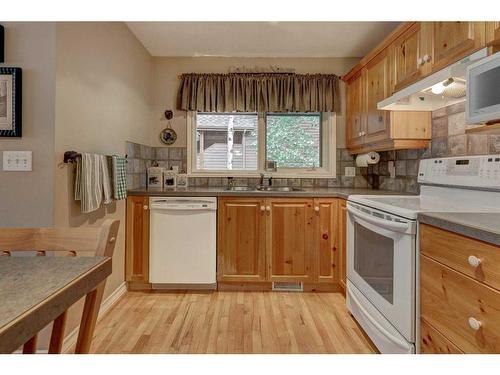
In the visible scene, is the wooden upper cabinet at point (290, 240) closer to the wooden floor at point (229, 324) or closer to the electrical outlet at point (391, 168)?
the wooden floor at point (229, 324)

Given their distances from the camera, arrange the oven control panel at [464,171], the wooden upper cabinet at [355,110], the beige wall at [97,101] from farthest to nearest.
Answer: the wooden upper cabinet at [355,110], the beige wall at [97,101], the oven control panel at [464,171]

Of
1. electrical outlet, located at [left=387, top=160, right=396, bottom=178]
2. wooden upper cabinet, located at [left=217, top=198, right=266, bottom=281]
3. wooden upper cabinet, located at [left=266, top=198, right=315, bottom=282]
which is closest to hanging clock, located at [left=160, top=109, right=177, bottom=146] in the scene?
wooden upper cabinet, located at [left=217, top=198, right=266, bottom=281]

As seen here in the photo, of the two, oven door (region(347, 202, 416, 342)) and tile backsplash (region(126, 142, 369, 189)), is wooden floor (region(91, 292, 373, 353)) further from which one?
tile backsplash (region(126, 142, 369, 189))

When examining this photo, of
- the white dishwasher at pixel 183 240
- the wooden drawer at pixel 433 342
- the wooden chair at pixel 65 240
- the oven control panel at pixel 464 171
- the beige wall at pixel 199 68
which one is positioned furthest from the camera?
the beige wall at pixel 199 68

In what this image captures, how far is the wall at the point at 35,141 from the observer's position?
1874mm

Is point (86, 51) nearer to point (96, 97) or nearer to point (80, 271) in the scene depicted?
point (96, 97)

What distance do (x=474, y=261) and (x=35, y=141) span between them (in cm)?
216

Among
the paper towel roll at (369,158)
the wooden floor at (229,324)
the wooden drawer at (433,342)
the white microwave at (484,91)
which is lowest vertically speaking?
the wooden floor at (229,324)

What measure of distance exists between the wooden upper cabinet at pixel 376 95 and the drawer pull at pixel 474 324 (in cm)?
167

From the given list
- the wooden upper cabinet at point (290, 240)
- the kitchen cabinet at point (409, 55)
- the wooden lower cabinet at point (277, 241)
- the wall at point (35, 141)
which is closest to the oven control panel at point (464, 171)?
the kitchen cabinet at point (409, 55)

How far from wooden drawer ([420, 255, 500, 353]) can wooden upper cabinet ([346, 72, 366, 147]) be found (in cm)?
193

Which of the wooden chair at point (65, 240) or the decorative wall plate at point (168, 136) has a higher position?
the decorative wall plate at point (168, 136)

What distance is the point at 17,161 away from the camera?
1.87 metres
